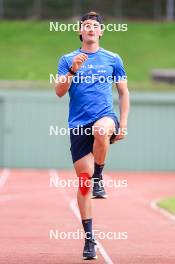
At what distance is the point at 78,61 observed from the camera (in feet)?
31.9

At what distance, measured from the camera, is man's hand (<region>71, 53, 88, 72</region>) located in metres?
9.73

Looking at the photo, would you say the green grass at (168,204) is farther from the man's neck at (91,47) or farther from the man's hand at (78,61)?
the man's hand at (78,61)

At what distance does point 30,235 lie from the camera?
44.1ft

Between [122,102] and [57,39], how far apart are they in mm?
50114

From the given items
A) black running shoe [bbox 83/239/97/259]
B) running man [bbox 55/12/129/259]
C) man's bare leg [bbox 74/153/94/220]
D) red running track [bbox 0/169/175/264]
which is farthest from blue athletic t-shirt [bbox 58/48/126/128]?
red running track [bbox 0/169/175/264]

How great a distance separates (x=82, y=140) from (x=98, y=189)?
555 mm

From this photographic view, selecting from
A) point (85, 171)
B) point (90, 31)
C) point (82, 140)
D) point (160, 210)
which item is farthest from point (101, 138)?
point (160, 210)

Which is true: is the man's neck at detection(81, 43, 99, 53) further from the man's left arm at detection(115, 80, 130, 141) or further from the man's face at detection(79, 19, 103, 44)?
the man's left arm at detection(115, 80, 130, 141)

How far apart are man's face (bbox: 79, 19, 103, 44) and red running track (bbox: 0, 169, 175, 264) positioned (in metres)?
2.29

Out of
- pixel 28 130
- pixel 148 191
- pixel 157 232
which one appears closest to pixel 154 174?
pixel 28 130

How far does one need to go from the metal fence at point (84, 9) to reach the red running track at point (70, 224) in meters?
29.5

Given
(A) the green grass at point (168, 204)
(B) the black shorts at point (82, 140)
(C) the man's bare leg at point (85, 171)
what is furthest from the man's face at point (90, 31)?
(A) the green grass at point (168, 204)

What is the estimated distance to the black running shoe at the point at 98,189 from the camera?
10211mm

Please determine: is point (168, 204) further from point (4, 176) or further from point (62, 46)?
point (62, 46)
